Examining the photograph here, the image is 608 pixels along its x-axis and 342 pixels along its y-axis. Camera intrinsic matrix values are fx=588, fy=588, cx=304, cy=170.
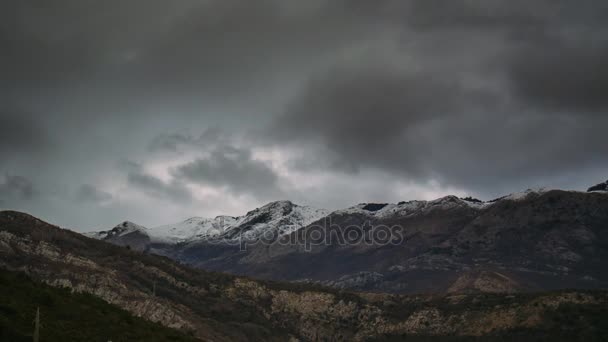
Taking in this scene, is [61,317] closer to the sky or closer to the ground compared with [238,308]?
closer to the sky

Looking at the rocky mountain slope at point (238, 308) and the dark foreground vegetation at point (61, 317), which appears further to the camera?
the rocky mountain slope at point (238, 308)

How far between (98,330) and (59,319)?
135 inches

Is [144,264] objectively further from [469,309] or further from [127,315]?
[127,315]

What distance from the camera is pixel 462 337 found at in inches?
6767

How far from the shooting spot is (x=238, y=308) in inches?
7574

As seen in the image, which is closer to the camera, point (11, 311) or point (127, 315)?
point (11, 311)

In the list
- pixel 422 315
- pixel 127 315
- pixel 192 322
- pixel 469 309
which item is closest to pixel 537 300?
pixel 469 309

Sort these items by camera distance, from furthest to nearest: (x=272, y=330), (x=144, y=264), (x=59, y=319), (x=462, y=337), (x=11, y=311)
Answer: (x=144, y=264), (x=272, y=330), (x=462, y=337), (x=59, y=319), (x=11, y=311)

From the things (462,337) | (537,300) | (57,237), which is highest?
(57,237)

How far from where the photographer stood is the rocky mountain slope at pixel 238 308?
6093 inches

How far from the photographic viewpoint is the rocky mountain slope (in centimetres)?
15475

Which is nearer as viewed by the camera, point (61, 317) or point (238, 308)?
point (61, 317)

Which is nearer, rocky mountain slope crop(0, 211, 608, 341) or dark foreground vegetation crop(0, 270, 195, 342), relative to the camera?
dark foreground vegetation crop(0, 270, 195, 342)

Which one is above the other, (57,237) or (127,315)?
(57,237)
